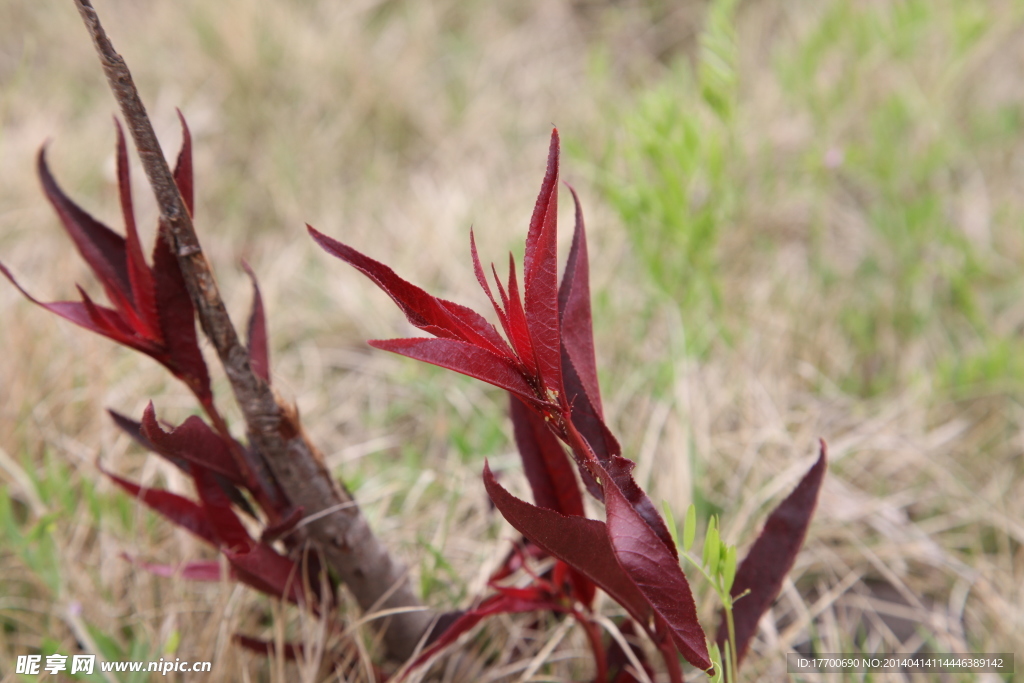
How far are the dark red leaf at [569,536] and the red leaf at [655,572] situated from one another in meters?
0.02

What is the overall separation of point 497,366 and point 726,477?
106cm

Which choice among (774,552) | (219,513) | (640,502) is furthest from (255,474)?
(774,552)

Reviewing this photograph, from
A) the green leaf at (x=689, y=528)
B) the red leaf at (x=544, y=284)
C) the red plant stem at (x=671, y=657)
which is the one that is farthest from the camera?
the red plant stem at (x=671, y=657)

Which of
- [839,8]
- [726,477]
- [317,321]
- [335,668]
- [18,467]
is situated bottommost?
[335,668]

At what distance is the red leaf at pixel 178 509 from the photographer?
3.14ft

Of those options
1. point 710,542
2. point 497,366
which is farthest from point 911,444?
point 497,366

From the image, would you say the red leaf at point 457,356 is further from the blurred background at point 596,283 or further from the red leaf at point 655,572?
the blurred background at point 596,283

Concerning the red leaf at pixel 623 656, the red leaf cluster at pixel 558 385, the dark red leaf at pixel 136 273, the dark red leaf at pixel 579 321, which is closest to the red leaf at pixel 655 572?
the red leaf cluster at pixel 558 385

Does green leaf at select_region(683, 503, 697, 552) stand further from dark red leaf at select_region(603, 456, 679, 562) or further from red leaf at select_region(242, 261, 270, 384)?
red leaf at select_region(242, 261, 270, 384)

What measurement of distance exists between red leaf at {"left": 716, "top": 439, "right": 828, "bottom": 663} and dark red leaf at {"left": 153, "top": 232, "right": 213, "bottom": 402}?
27.9 inches

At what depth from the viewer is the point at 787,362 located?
189 cm

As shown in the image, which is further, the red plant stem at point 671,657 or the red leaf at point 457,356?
the red plant stem at point 671,657

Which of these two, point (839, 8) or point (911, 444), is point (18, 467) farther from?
point (839, 8)

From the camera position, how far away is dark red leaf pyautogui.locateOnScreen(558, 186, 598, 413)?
78cm
